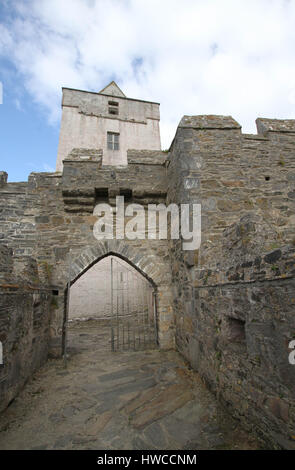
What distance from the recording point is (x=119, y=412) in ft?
8.79

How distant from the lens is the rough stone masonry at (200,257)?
1.98 m

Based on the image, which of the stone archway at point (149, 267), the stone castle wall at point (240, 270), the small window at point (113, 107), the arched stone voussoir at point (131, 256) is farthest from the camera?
the small window at point (113, 107)

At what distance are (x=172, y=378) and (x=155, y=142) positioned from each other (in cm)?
1489

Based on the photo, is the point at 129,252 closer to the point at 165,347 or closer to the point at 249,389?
the point at 165,347

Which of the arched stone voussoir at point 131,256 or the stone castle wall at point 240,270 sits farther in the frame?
the arched stone voussoir at point 131,256

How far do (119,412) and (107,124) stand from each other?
610 inches

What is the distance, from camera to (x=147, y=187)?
5.52 meters

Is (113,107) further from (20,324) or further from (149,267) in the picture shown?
(20,324)

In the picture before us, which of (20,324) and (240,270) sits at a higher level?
(240,270)

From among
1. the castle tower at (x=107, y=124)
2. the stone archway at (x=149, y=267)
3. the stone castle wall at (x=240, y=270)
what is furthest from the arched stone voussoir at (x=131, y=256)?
the castle tower at (x=107, y=124)
